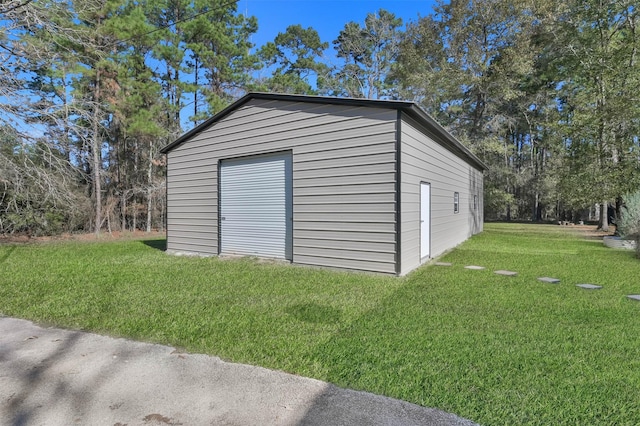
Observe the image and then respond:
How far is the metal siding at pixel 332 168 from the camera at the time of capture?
5.89 metres

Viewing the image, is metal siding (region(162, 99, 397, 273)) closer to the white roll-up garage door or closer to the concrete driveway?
the white roll-up garage door

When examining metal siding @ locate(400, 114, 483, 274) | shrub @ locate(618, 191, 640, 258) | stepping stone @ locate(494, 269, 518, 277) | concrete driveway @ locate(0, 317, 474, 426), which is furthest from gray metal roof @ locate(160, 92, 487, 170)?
shrub @ locate(618, 191, 640, 258)

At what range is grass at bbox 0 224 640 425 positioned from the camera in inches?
89.3

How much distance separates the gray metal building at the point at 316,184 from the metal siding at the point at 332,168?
0.02 meters

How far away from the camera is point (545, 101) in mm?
24484

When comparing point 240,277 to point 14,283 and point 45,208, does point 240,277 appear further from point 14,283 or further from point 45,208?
point 45,208

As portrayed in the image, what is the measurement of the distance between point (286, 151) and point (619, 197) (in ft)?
39.5

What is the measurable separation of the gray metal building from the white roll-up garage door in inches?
0.9

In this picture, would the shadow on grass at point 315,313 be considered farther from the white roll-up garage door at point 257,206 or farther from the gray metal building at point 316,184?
the white roll-up garage door at point 257,206

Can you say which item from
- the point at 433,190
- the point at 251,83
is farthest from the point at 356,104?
the point at 251,83

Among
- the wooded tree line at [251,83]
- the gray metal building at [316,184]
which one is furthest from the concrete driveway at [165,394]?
the wooded tree line at [251,83]

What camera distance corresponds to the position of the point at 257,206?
7793 millimetres

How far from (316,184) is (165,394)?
481 cm

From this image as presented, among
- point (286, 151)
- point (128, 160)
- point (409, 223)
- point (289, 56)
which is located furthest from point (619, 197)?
point (128, 160)
